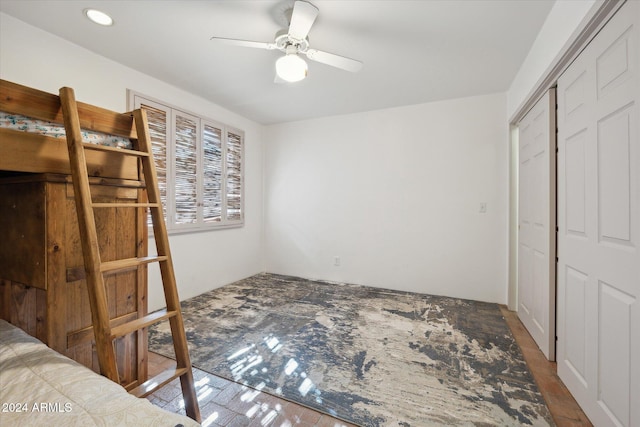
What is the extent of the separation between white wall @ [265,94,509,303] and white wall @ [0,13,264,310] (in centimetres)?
35

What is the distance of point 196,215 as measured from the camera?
136 inches

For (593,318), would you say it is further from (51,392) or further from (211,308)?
(211,308)

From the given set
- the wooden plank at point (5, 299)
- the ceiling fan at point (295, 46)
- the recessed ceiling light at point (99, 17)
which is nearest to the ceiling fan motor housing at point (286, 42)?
the ceiling fan at point (295, 46)

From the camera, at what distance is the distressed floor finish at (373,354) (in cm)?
157

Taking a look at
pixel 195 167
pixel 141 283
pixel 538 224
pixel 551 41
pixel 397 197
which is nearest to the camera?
pixel 141 283

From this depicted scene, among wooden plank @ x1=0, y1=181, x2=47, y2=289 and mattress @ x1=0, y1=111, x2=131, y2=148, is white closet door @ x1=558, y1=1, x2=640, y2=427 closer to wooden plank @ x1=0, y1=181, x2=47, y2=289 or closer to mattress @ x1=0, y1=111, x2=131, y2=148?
mattress @ x1=0, y1=111, x2=131, y2=148

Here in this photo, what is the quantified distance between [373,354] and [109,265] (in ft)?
6.23

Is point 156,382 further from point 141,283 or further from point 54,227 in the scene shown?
point 54,227

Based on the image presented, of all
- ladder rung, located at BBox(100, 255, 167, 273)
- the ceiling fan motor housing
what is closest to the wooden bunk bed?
ladder rung, located at BBox(100, 255, 167, 273)

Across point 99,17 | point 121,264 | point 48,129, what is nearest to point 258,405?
point 121,264

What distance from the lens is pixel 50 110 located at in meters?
1.28

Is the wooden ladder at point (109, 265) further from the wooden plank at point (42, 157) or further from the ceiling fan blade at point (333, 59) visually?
the ceiling fan blade at point (333, 59)

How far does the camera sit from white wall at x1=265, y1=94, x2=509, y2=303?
330 cm

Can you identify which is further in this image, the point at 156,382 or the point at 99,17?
the point at 99,17
